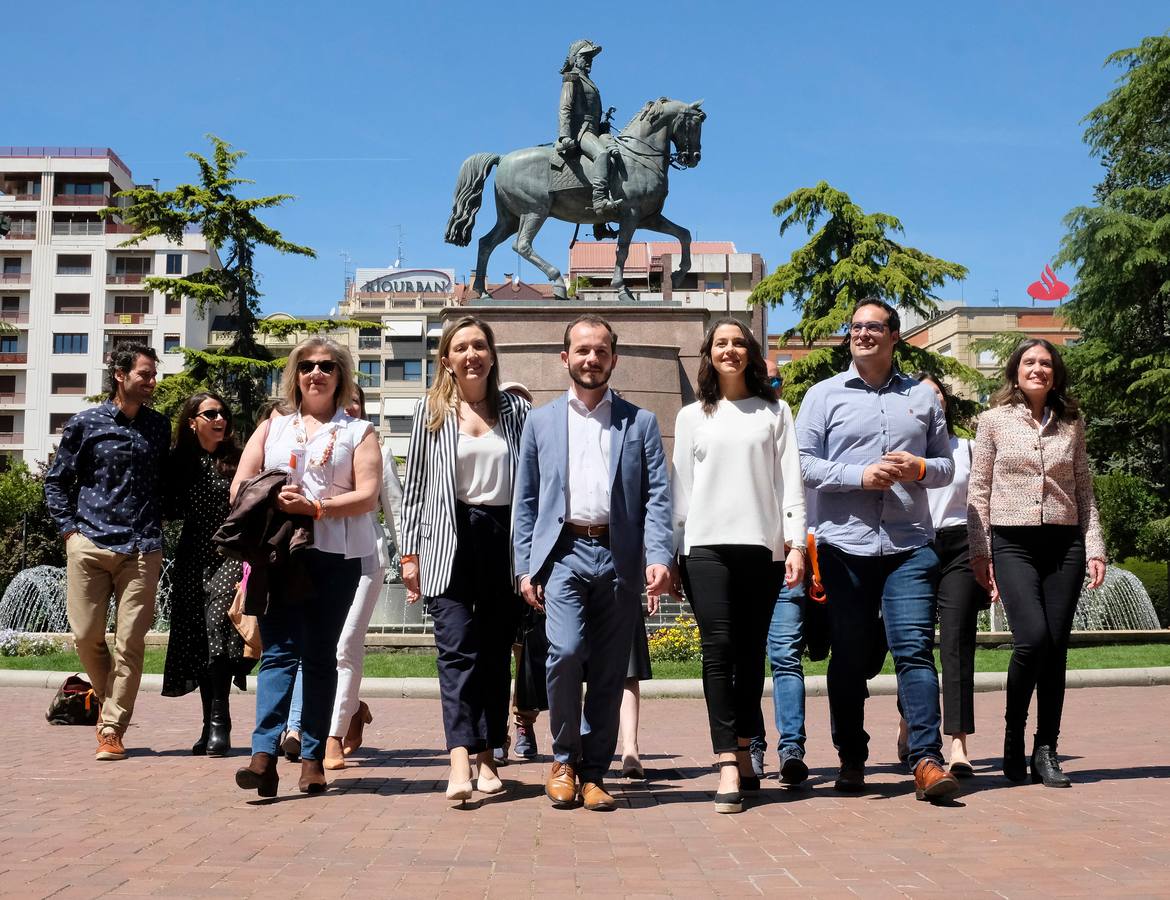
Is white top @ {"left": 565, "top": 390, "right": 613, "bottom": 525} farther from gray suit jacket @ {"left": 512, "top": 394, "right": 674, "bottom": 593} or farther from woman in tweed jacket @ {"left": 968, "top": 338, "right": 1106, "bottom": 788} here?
woman in tweed jacket @ {"left": 968, "top": 338, "right": 1106, "bottom": 788}

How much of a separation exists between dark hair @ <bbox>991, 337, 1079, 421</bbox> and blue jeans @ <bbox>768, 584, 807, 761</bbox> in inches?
55.6

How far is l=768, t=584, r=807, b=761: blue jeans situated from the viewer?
681cm

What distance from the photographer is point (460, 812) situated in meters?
5.93

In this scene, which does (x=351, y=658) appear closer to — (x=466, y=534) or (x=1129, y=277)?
(x=466, y=534)

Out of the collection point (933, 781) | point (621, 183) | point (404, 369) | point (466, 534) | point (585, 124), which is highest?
point (404, 369)

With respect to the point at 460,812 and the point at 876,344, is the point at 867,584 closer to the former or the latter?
the point at 876,344

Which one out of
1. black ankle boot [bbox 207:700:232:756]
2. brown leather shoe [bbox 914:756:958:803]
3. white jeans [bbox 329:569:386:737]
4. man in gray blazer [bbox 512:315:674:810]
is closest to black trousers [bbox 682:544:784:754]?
man in gray blazer [bbox 512:315:674:810]

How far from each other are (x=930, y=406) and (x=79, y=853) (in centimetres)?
402

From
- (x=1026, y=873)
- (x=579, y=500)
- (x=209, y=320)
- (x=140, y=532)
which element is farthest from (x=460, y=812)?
(x=209, y=320)

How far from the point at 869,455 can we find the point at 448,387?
1.95 meters

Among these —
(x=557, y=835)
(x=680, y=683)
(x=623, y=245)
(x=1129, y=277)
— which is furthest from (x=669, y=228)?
(x=1129, y=277)

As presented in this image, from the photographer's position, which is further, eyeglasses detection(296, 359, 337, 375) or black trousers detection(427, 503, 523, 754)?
eyeglasses detection(296, 359, 337, 375)

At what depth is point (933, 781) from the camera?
5.88 m

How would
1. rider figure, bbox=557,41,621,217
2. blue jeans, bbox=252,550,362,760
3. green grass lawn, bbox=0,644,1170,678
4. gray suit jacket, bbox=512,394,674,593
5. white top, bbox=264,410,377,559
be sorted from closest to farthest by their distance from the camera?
1. gray suit jacket, bbox=512,394,674,593
2. blue jeans, bbox=252,550,362,760
3. white top, bbox=264,410,377,559
4. green grass lawn, bbox=0,644,1170,678
5. rider figure, bbox=557,41,621,217
